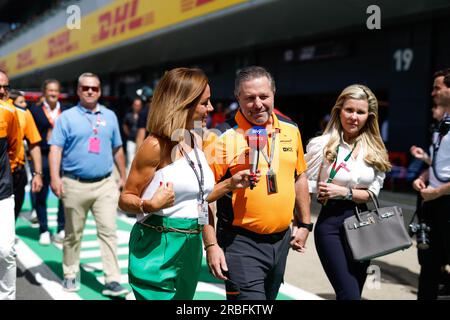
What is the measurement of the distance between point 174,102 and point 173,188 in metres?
0.44

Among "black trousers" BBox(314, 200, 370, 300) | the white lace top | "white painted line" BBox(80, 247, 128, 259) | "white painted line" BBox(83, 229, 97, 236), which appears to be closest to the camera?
"black trousers" BBox(314, 200, 370, 300)

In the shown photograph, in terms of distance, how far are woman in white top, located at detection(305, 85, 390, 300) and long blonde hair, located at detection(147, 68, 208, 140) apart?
3.73 ft

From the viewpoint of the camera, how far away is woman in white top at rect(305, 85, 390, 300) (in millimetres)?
3209

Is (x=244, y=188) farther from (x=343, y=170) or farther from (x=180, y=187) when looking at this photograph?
(x=343, y=170)

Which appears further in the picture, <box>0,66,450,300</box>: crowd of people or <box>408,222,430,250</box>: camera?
<box>408,222,430,250</box>: camera

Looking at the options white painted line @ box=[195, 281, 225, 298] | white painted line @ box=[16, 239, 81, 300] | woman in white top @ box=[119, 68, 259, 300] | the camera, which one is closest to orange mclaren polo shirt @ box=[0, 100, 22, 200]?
white painted line @ box=[16, 239, 81, 300]

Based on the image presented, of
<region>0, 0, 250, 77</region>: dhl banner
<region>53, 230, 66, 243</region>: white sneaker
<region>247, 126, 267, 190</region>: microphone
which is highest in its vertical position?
<region>0, 0, 250, 77</region>: dhl banner

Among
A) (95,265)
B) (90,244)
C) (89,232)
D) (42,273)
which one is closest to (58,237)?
(90,244)

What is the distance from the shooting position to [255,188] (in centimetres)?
278

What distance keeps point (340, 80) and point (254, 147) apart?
414 inches

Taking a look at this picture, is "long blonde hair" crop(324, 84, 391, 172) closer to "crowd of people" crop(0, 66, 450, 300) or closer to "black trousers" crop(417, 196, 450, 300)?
"crowd of people" crop(0, 66, 450, 300)

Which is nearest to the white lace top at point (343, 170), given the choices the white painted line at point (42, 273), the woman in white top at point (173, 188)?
the woman in white top at point (173, 188)
